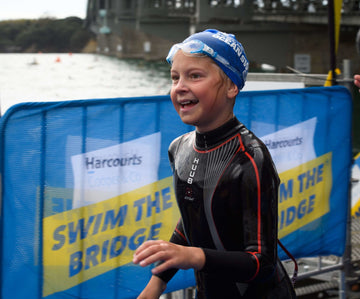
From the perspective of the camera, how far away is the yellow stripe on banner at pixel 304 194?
3.92m

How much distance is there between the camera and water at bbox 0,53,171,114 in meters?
4.61

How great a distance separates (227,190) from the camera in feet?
5.27

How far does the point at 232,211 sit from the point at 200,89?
0.41m

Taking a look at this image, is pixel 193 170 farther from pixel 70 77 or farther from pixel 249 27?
pixel 249 27

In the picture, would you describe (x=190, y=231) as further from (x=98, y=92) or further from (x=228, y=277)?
(x=98, y=92)

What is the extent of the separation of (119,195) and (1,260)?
763 mm

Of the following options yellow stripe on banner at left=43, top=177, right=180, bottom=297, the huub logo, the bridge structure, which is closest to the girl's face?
the huub logo

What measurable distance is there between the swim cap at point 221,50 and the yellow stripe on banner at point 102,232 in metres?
1.43

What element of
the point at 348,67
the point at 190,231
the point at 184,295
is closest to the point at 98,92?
the point at 348,67

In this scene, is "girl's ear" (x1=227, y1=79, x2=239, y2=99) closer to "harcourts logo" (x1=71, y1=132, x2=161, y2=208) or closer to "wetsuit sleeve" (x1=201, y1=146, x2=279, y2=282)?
"wetsuit sleeve" (x1=201, y1=146, x2=279, y2=282)

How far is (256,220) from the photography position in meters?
1.56

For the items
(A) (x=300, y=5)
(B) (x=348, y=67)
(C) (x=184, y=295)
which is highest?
(A) (x=300, y=5)

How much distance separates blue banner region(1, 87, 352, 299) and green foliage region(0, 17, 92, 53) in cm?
114

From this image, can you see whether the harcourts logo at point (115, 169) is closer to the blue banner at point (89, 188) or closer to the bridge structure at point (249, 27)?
the blue banner at point (89, 188)
